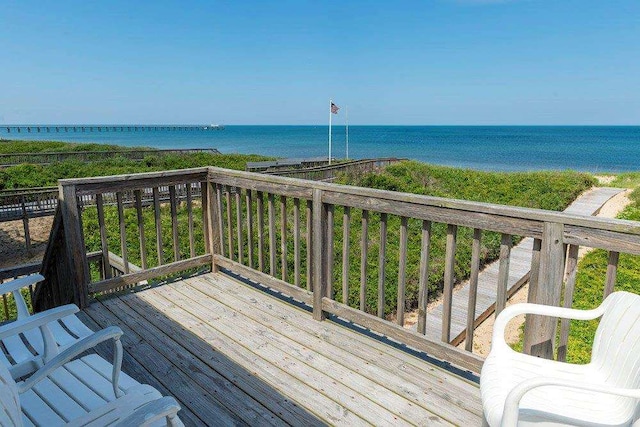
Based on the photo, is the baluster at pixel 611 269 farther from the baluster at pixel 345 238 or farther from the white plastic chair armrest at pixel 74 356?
the white plastic chair armrest at pixel 74 356

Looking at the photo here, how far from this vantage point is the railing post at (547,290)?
1.85 m

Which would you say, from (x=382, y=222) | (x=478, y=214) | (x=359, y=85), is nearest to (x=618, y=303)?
(x=478, y=214)

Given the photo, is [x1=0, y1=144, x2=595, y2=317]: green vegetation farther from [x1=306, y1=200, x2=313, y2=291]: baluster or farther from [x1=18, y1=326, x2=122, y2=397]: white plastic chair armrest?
[x1=18, y1=326, x2=122, y2=397]: white plastic chair armrest

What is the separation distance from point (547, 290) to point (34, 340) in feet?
8.32

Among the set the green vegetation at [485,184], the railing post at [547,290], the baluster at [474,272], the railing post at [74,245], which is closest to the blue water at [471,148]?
the green vegetation at [485,184]

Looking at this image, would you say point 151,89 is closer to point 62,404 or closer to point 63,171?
point 63,171

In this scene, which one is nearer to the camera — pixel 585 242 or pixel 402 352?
pixel 585 242

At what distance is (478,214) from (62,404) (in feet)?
6.66

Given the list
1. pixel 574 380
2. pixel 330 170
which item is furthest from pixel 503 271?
pixel 330 170

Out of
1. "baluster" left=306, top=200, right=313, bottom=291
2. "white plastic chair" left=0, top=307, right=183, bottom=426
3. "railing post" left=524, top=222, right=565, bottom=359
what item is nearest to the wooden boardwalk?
"baluster" left=306, top=200, right=313, bottom=291

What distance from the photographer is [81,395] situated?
4.94 ft

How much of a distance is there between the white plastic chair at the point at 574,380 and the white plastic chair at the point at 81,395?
1076 millimetres

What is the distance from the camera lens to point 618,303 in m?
1.48

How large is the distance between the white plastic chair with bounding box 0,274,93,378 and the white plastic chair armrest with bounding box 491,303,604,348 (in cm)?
183
